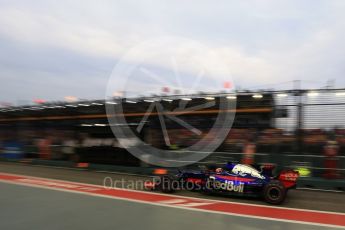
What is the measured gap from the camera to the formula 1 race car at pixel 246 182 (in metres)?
8.74

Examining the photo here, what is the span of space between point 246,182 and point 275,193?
2.51ft

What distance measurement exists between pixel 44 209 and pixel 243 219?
402cm

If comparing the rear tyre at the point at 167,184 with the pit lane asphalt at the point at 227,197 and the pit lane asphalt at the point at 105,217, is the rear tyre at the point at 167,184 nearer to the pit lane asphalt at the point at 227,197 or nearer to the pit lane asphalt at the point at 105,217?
the pit lane asphalt at the point at 227,197

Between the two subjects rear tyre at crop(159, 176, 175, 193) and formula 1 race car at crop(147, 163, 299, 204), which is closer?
formula 1 race car at crop(147, 163, 299, 204)

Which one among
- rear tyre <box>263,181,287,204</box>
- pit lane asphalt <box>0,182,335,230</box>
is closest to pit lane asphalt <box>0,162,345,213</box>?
rear tyre <box>263,181,287,204</box>

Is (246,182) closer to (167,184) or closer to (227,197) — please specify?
(227,197)

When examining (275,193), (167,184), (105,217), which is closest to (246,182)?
(275,193)

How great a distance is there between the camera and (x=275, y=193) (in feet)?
28.6

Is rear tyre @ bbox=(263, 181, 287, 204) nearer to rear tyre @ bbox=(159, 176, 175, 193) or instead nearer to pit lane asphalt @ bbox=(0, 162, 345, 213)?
pit lane asphalt @ bbox=(0, 162, 345, 213)

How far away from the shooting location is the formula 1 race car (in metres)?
8.74

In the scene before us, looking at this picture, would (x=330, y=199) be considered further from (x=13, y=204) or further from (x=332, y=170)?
(x=13, y=204)

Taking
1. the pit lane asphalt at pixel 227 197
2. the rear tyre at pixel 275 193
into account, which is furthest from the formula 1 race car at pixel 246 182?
the pit lane asphalt at pixel 227 197

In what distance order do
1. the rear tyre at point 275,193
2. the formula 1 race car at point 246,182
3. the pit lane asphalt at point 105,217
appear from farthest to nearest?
the formula 1 race car at point 246,182, the rear tyre at point 275,193, the pit lane asphalt at point 105,217

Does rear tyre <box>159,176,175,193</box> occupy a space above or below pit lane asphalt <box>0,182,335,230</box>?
above
